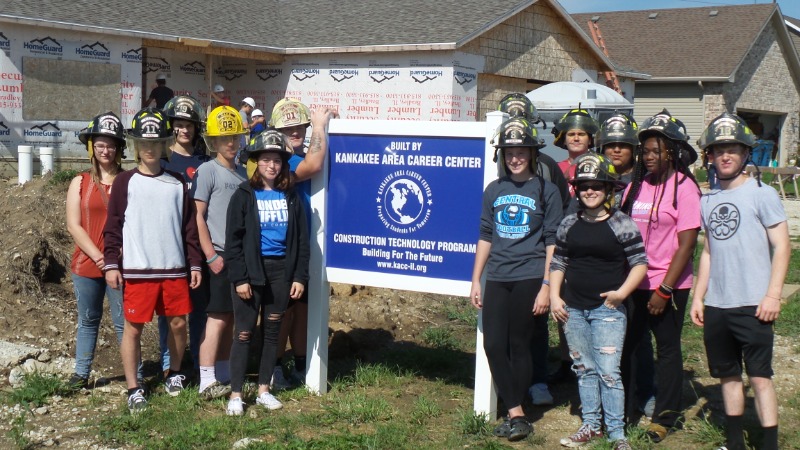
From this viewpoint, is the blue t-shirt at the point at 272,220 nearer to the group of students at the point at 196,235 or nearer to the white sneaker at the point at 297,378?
the group of students at the point at 196,235

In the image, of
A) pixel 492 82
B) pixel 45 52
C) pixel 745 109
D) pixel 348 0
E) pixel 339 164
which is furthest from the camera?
pixel 745 109

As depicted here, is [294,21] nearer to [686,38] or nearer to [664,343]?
[686,38]

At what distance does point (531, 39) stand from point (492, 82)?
1.83m

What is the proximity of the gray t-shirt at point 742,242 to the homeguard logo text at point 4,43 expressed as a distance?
13917mm

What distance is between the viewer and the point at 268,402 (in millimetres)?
5855

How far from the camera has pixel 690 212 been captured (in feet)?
16.7

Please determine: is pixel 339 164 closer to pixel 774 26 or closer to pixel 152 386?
pixel 152 386

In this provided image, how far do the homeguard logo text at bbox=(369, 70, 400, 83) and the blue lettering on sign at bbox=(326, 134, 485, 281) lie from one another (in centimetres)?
1325

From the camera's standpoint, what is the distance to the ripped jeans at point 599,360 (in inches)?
201

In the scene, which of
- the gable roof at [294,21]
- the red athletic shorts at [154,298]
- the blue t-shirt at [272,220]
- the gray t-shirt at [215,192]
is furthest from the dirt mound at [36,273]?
the gable roof at [294,21]

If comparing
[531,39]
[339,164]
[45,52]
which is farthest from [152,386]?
[531,39]

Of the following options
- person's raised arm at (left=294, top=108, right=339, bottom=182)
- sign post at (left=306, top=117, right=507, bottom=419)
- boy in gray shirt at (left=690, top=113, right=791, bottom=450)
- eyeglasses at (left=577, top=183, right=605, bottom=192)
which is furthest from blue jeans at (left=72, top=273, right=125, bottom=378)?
boy in gray shirt at (left=690, top=113, right=791, bottom=450)

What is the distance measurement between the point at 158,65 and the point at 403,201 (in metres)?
15.3

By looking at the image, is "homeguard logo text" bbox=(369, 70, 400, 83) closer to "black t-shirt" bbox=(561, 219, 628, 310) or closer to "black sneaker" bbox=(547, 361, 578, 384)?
"black sneaker" bbox=(547, 361, 578, 384)
